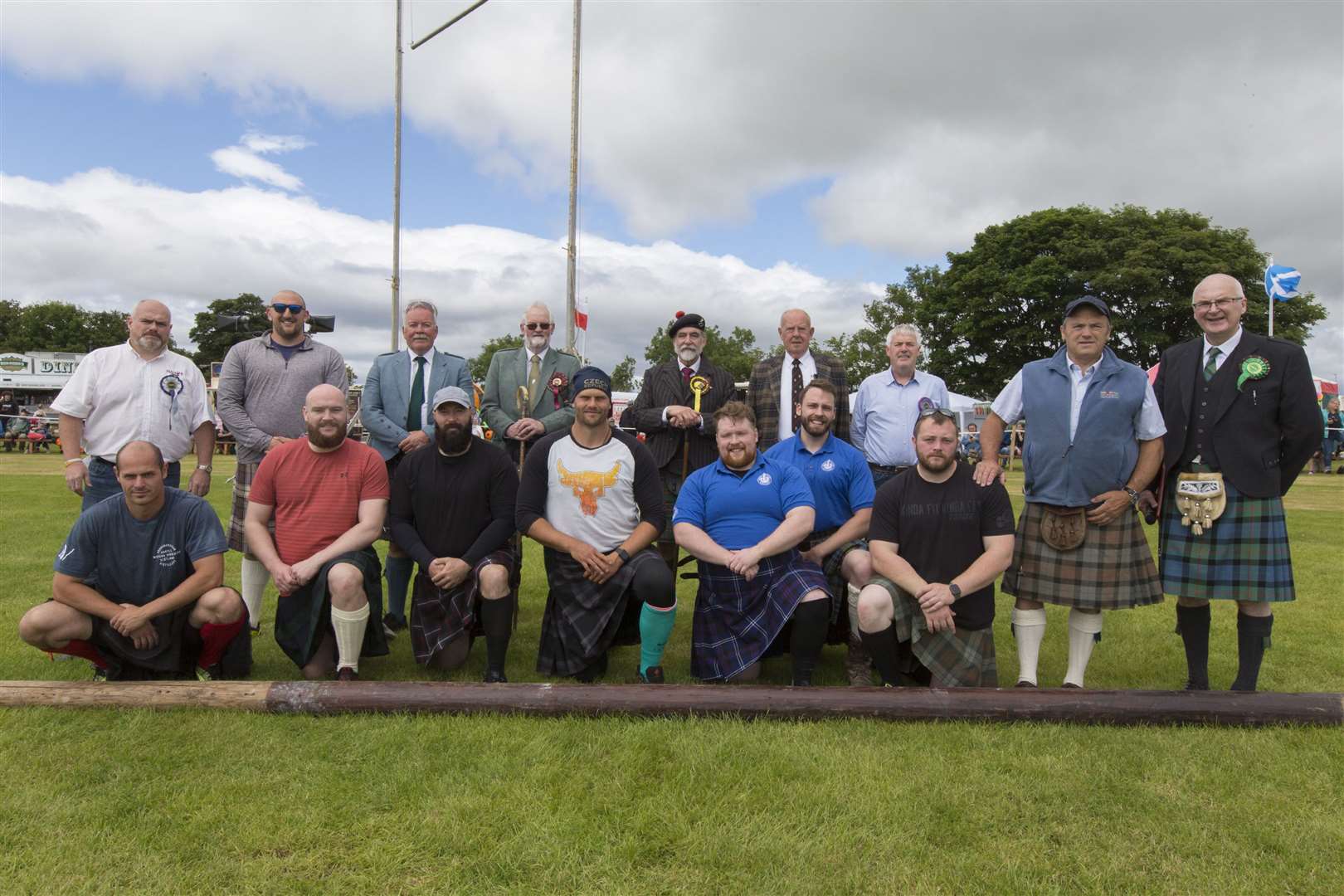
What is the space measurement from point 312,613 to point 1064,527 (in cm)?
339

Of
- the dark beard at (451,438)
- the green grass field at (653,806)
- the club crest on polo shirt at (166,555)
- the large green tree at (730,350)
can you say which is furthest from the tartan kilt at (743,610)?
the large green tree at (730,350)

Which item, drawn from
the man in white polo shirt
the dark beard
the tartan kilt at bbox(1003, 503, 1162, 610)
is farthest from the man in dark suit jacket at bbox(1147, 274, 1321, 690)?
the man in white polo shirt

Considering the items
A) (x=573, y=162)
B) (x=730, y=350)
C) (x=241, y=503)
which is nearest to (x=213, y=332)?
(x=730, y=350)

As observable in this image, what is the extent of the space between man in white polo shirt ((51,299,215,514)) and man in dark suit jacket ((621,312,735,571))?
7.76 feet

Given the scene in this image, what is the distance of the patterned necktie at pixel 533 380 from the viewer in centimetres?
501

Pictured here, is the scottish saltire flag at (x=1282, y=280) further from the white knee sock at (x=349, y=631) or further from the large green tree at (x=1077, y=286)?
the white knee sock at (x=349, y=631)

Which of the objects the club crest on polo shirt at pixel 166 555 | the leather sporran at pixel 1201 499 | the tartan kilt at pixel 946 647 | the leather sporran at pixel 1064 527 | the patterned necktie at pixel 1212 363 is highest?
the patterned necktie at pixel 1212 363

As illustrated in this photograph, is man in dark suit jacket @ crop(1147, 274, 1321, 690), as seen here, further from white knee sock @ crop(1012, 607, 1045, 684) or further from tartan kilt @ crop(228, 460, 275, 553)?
tartan kilt @ crop(228, 460, 275, 553)

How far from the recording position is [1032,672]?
12.5 feet

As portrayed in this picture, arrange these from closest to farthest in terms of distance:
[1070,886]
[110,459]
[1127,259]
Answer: [1070,886] < [110,459] < [1127,259]

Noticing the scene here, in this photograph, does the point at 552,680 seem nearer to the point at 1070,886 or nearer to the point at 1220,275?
the point at 1070,886

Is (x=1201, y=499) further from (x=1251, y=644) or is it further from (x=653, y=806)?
(x=653, y=806)

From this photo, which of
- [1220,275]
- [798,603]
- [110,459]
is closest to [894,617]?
[798,603]

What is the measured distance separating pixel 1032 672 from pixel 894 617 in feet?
2.40
